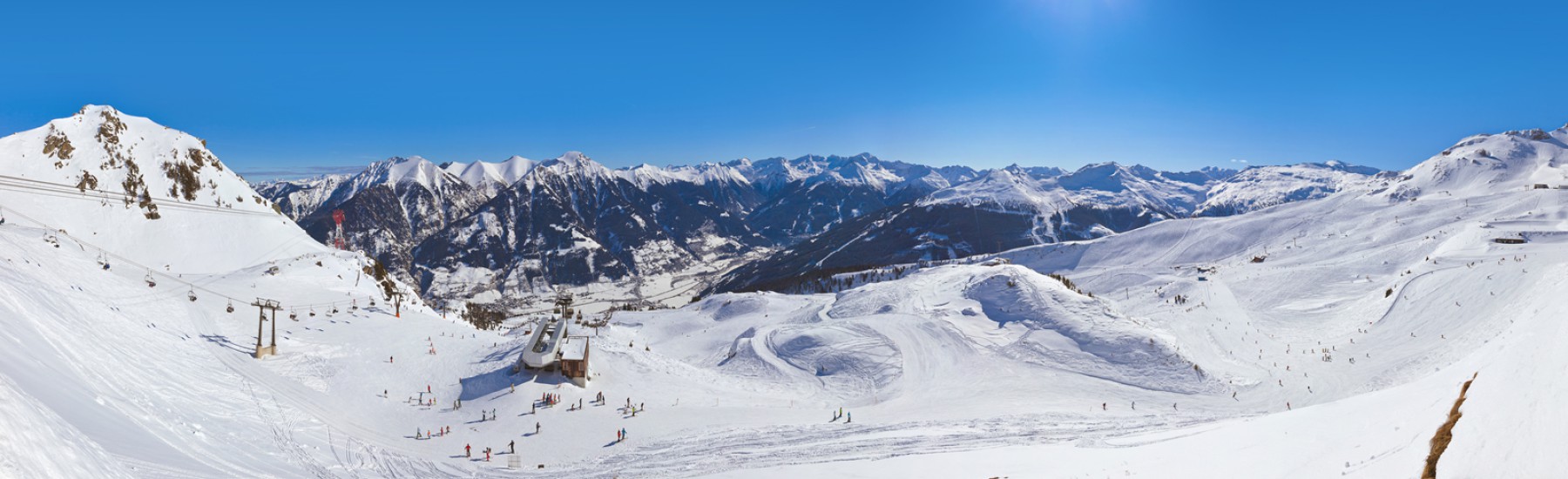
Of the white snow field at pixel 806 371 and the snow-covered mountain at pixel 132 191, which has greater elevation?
the snow-covered mountain at pixel 132 191

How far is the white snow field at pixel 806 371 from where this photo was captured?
1755 cm

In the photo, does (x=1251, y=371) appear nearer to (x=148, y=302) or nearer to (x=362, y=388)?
(x=362, y=388)

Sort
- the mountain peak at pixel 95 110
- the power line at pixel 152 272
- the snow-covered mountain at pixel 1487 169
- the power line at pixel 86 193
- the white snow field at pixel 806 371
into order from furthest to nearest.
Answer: the snow-covered mountain at pixel 1487 169
the mountain peak at pixel 95 110
the power line at pixel 86 193
the power line at pixel 152 272
the white snow field at pixel 806 371

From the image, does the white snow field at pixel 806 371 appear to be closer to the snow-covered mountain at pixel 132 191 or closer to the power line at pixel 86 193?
the snow-covered mountain at pixel 132 191

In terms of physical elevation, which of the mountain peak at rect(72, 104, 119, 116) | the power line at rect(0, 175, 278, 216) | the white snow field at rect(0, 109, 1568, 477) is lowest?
the white snow field at rect(0, 109, 1568, 477)

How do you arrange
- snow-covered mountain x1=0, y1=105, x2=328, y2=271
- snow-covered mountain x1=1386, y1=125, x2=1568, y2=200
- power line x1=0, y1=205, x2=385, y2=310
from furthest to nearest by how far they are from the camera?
1. snow-covered mountain x1=1386, y1=125, x2=1568, y2=200
2. snow-covered mountain x1=0, y1=105, x2=328, y2=271
3. power line x1=0, y1=205, x2=385, y2=310

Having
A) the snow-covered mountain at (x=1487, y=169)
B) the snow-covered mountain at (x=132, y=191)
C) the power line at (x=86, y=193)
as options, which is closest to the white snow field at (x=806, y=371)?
the snow-covered mountain at (x=132, y=191)

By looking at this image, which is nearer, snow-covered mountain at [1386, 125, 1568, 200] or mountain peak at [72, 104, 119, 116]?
mountain peak at [72, 104, 119, 116]

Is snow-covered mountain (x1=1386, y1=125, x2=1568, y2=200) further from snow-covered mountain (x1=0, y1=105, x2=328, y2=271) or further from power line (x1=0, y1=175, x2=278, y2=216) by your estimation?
power line (x1=0, y1=175, x2=278, y2=216)

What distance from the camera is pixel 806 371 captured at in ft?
163

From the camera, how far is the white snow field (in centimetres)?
1755

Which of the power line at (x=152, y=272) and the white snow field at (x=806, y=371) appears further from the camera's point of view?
the power line at (x=152, y=272)

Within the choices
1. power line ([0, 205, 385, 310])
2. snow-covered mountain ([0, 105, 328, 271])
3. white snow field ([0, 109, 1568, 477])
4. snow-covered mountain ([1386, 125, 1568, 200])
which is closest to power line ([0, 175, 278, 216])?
snow-covered mountain ([0, 105, 328, 271])

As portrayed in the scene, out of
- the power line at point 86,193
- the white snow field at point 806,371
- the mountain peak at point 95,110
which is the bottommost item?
the white snow field at point 806,371
